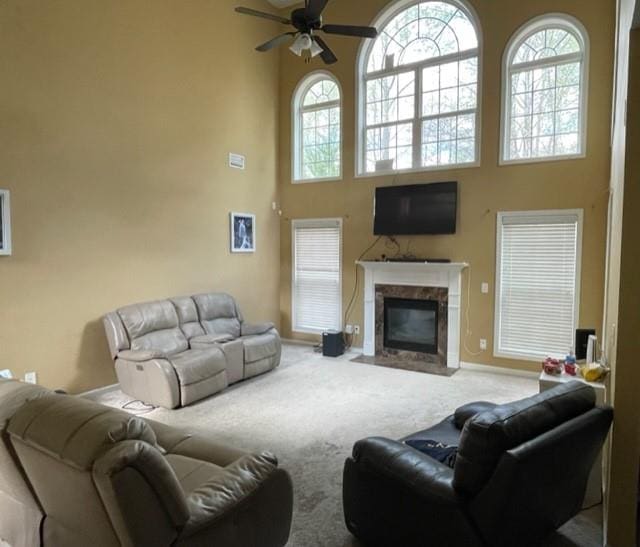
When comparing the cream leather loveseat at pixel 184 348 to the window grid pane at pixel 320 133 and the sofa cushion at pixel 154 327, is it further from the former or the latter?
the window grid pane at pixel 320 133

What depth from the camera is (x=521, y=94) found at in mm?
5500

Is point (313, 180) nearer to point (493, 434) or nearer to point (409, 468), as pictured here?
point (409, 468)

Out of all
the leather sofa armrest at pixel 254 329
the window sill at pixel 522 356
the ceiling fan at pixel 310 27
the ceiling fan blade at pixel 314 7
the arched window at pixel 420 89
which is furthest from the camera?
the arched window at pixel 420 89

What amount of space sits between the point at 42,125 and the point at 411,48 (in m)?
4.85

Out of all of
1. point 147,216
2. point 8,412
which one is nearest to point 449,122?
point 147,216

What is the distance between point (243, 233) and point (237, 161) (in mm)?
1081

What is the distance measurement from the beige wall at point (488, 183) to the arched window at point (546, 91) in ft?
0.35

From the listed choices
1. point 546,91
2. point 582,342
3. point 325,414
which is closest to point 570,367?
point 582,342

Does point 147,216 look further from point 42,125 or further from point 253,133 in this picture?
point 253,133

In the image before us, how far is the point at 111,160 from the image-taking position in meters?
4.83

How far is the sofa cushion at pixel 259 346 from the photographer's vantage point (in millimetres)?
5211

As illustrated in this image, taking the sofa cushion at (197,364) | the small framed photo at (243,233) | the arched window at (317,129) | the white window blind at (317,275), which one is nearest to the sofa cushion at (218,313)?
the sofa cushion at (197,364)

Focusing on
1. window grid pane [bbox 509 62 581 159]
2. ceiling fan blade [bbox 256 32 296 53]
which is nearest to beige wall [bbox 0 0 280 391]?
ceiling fan blade [bbox 256 32 296 53]

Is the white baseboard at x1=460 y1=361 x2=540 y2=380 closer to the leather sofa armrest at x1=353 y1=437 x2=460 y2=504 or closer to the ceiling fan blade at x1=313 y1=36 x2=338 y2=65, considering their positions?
the leather sofa armrest at x1=353 y1=437 x2=460 y2=504
